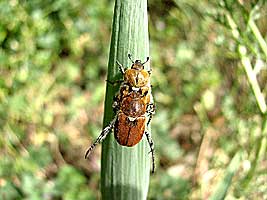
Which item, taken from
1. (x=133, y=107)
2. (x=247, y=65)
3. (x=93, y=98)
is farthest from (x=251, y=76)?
(x=93, y=98)

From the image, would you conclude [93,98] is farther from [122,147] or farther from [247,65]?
[122,147]

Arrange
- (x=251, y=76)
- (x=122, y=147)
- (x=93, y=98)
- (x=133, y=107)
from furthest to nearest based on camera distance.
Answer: (x=93, y=98), (x=251, y=76), (x=133, y=107), (x=122, y=147)

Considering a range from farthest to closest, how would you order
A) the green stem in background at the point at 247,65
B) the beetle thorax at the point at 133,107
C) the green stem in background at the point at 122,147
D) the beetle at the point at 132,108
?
the green stem in background at the point at 247,65 < the beetle thorax at the point at 133,107 < the beetle at the point at 132,108 < the green stem in background at the point at 122,147

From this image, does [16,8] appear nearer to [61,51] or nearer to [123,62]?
[61,51]

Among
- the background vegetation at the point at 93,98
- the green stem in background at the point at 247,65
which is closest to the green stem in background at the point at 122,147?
the green stem in background at the point at 247,65

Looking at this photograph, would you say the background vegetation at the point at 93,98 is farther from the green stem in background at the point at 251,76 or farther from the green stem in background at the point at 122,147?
the green stem in background at the point at 122,147

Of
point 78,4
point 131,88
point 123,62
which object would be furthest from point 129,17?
point 78,4

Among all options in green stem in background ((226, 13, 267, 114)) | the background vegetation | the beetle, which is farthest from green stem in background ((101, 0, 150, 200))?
the background vegetation
